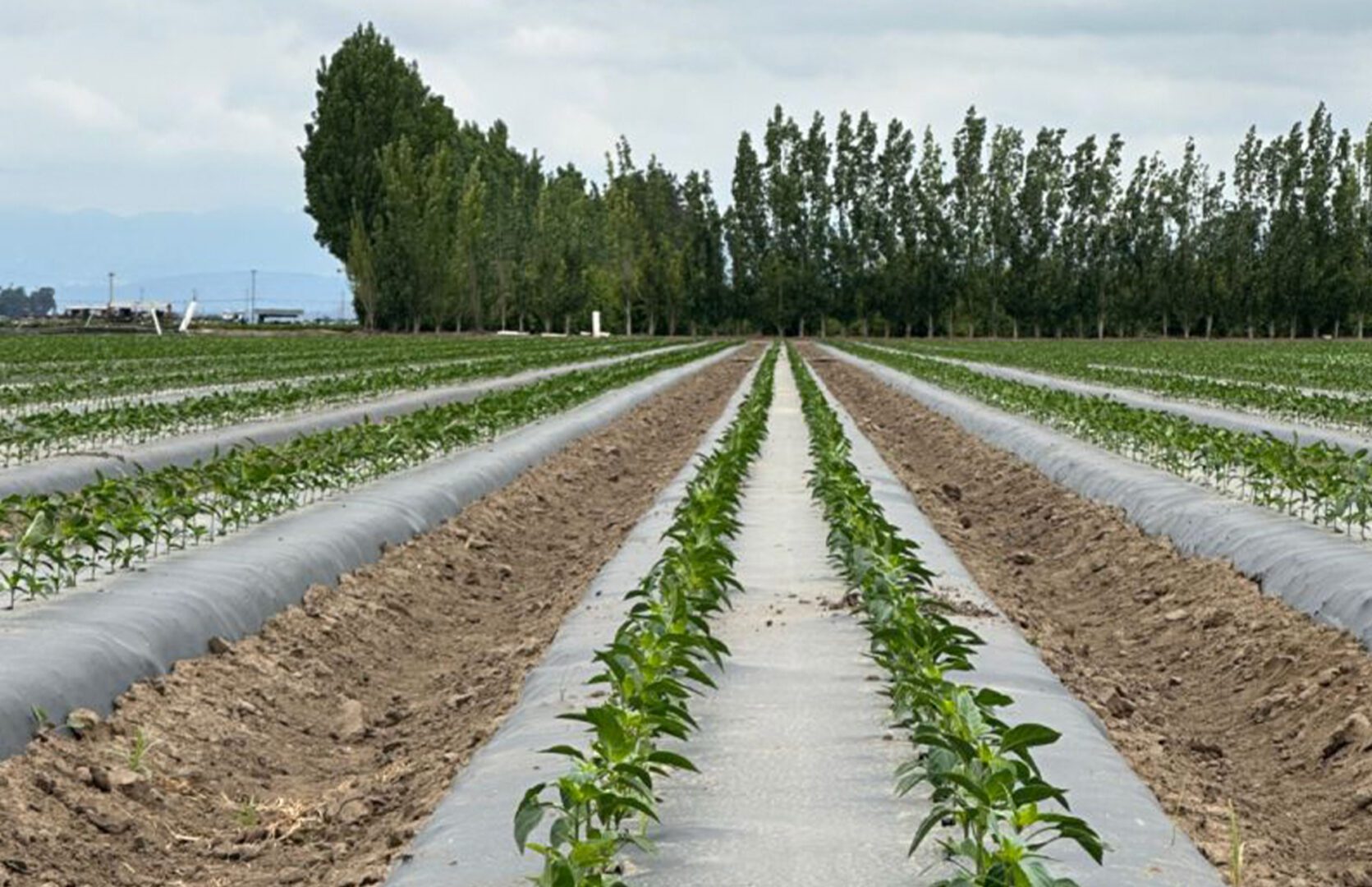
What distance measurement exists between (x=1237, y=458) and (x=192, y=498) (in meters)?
7.28

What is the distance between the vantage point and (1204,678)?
8.15 m

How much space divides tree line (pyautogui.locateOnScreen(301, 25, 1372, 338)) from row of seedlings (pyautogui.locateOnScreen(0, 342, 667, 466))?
38.7 meters

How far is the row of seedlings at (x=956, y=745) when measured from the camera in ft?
11.7

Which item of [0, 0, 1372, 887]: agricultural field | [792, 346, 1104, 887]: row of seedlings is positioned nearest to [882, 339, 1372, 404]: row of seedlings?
[0, 0, 1372, 887]: agricultural field

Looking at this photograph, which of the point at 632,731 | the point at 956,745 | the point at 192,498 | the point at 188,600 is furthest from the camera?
the point at 192,498

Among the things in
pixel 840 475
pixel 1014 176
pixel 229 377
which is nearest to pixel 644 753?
pixel 840 475

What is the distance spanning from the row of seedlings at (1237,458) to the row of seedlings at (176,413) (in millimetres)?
9024

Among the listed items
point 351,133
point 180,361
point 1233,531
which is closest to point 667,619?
point 1233,531

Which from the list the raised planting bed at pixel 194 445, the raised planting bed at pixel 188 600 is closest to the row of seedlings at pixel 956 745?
the raised planting bed at pixel 188 600

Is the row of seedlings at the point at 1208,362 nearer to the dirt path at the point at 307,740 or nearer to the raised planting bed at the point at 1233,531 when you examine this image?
the raised planting bed at the point at 1233,531

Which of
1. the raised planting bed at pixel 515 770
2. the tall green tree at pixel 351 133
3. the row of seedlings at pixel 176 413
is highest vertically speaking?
the tall green tree at pixel 351 133

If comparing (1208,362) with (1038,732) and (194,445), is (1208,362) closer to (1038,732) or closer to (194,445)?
(194,445)

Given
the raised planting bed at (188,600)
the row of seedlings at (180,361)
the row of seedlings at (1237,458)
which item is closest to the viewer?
the raised planting bed at (188,600)

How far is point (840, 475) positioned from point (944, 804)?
20.0 ft
